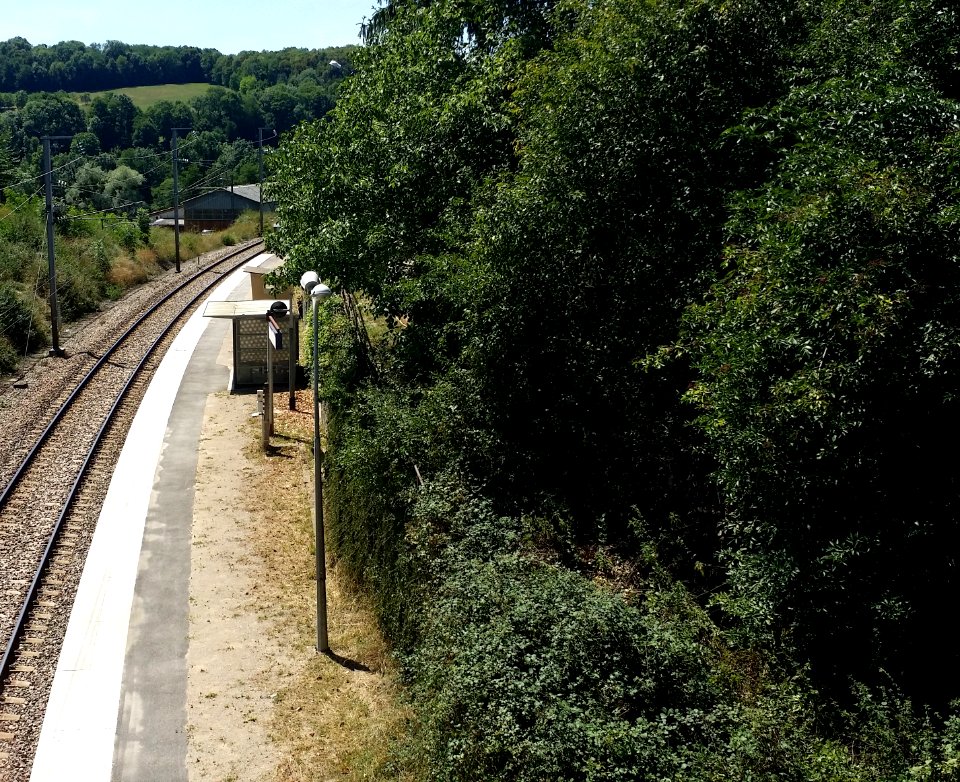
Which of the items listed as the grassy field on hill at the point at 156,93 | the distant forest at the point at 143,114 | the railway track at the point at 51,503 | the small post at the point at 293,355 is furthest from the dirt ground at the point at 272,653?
the grassy field on hill at the point at 156,93

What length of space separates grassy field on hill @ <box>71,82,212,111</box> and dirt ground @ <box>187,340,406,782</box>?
145m

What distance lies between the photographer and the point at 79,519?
55.4 feet

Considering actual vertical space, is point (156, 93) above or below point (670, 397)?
above

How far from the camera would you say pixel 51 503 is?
682 inches

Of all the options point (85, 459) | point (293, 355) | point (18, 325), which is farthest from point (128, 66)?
point (85, 459)

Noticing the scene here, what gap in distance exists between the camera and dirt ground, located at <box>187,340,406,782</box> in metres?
11.0

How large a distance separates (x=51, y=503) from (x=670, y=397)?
12.7 metres

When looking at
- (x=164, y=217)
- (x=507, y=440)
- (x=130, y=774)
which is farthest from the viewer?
(x=164, y=217)

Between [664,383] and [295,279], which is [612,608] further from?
[295,279]

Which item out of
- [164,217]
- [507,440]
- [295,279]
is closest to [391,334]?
[295,279]

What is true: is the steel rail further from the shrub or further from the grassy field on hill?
the grassy field on hill

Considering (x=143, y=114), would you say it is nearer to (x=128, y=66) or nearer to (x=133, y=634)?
(x=128, y=66)

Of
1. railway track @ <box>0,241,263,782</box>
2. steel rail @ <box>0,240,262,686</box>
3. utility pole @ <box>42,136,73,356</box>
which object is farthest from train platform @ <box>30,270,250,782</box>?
utility pole @ <box>42,136,73,356</box>

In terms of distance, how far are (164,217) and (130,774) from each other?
82.4 metres
